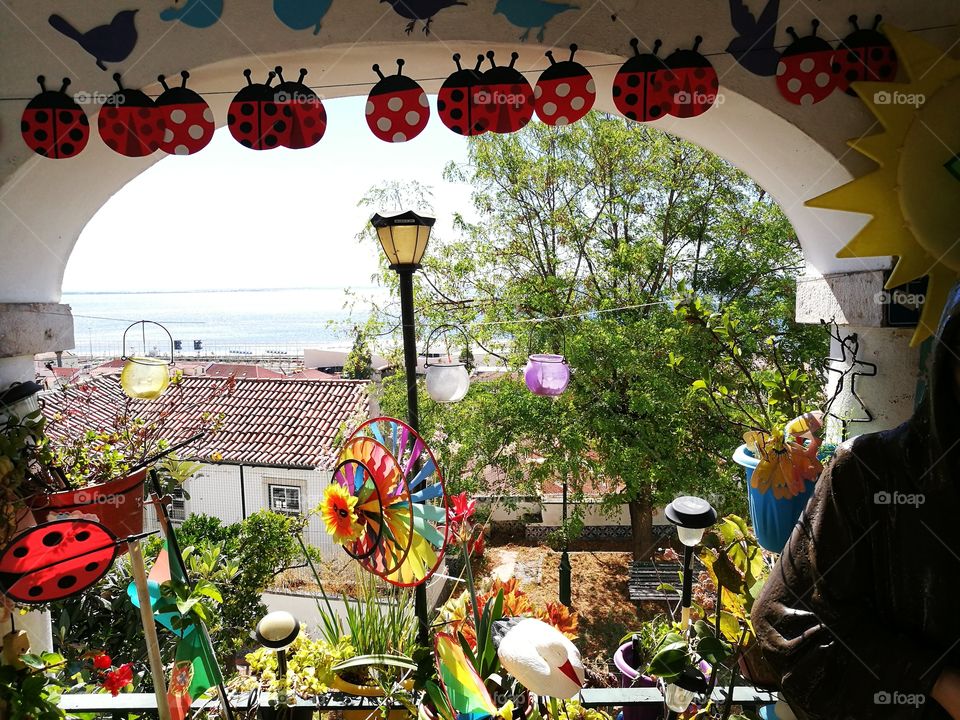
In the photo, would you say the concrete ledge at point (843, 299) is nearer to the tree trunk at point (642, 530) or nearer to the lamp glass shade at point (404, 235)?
the lamp glass shade at point (404, 235)

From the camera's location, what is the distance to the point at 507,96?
171 cm

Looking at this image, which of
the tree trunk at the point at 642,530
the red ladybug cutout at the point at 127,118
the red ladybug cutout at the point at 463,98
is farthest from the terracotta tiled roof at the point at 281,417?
the red ladybug cutout at the point at 463,98

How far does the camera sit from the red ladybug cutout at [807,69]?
1633mm

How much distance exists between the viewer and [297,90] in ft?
5.72

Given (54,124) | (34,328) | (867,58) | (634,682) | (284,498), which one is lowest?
(284,498)

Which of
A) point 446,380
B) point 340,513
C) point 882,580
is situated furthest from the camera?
point 446,380

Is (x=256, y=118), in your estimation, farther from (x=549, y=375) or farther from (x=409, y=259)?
(x=549, y=375)

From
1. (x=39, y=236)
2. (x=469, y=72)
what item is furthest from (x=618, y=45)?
(x=39, y=236)

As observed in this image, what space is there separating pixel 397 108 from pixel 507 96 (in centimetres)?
32

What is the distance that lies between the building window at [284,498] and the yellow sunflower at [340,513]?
832 centimetres

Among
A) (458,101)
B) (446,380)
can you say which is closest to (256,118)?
(458,101)

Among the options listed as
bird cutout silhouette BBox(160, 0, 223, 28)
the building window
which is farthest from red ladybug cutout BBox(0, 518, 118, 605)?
the building window

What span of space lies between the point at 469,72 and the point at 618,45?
Result: 0.43 meters

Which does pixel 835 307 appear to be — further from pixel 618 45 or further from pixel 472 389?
pixel 472 389
